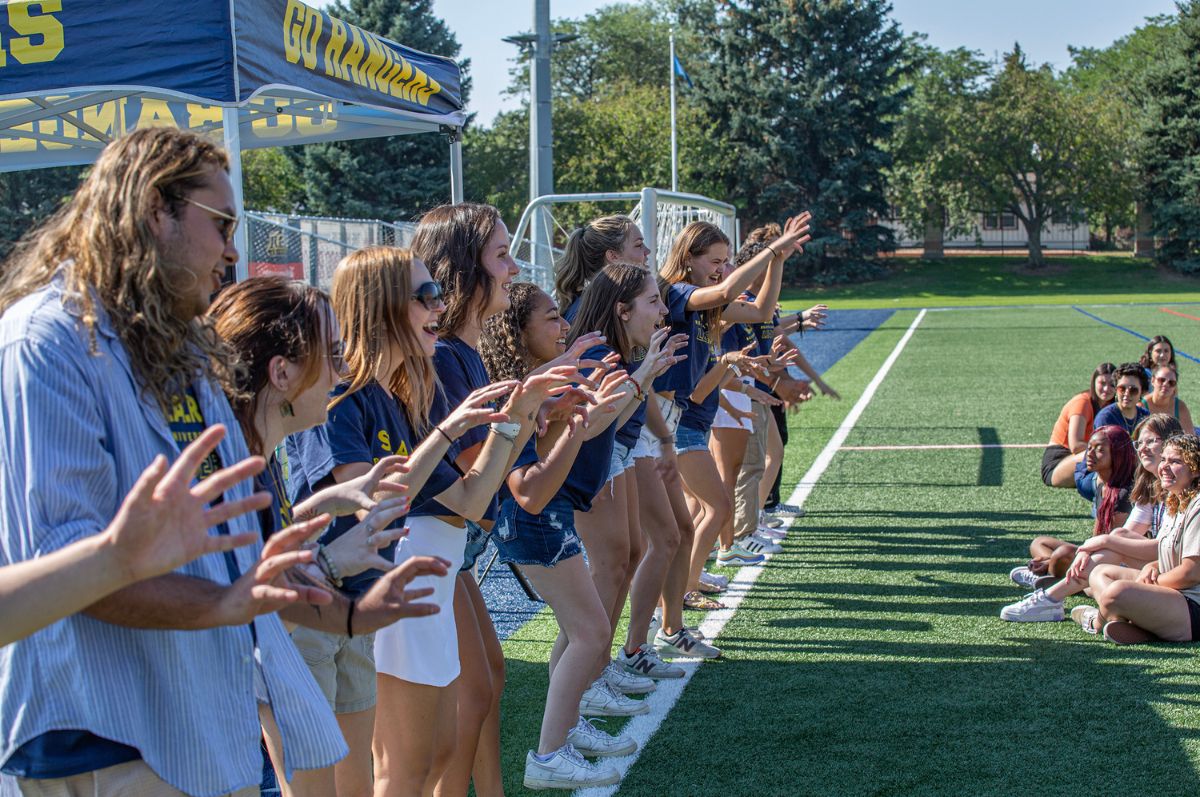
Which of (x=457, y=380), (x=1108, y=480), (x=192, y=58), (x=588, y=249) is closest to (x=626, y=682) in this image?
(x=588, y=249)

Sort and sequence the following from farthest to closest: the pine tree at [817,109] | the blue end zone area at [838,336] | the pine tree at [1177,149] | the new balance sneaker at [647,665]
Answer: the pine tree at [817,109]
the pine tree at [1177,149]
the blue end zone area at [838,336]
the new balance sneaker at [647,665]

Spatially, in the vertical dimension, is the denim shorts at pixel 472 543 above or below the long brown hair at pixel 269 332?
below

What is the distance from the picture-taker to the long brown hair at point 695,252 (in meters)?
6.13

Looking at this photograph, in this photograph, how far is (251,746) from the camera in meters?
2.04

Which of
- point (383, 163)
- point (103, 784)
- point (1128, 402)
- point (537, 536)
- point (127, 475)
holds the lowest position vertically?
point (1128, 402)

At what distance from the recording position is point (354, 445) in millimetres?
3094

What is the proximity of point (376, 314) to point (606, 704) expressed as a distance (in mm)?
2445

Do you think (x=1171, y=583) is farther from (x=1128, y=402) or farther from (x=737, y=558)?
(x=737, y=558)

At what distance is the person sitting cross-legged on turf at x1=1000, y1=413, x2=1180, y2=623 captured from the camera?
644 cm

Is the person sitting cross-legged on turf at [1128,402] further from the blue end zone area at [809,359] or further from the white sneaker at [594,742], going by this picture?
the white sneaker at [594,742]

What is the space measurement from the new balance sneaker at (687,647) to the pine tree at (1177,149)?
48979 millimetres

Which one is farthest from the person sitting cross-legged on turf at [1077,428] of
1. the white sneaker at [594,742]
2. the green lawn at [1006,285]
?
the green lawn at [1006,285]

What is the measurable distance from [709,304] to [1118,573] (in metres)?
2.67

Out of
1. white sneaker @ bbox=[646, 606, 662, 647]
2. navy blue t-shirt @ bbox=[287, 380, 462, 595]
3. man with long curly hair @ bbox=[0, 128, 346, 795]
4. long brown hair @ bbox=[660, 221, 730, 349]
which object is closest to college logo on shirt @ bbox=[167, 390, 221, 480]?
man with long curly hair @ bbox=[0, 128, 346, 795]
